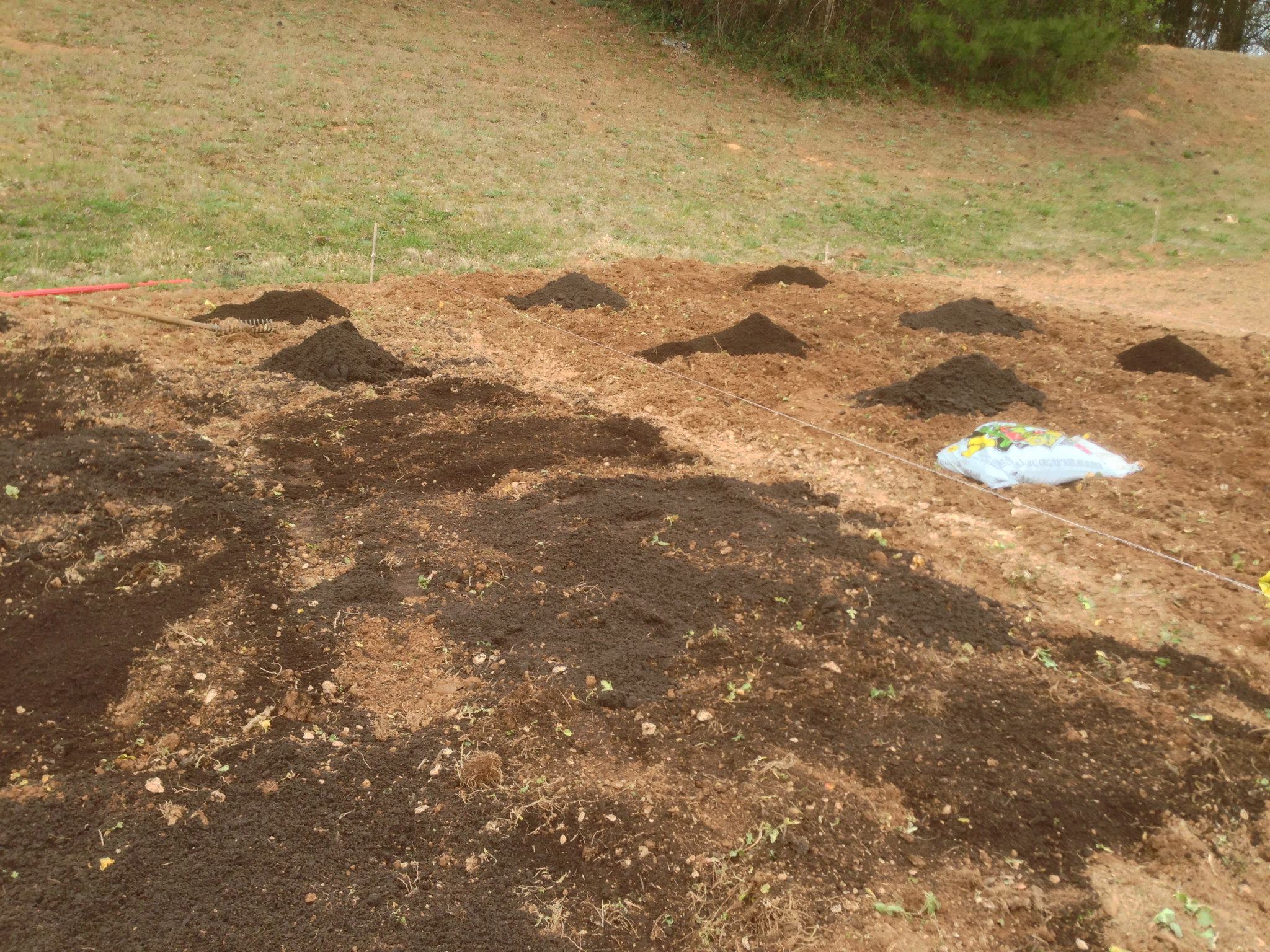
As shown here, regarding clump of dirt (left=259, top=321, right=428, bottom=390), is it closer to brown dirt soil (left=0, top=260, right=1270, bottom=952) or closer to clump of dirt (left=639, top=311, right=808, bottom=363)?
brown dirt soil (left=0, top=260, right=1270, bottom=952)

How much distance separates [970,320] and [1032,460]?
3092mm

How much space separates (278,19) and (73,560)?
14786mm

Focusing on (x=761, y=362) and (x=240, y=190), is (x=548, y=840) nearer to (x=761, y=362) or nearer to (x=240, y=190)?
(x=761, y=362)

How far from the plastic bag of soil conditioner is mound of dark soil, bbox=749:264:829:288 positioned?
417cm

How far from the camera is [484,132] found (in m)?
13.3

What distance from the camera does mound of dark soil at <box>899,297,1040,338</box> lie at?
7.72 m

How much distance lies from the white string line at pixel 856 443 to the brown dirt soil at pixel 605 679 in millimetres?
88

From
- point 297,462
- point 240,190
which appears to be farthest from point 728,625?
point 240,190

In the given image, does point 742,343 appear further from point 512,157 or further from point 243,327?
point 512,157

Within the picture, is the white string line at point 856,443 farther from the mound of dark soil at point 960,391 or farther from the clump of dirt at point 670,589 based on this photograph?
the clump of dirt at point 670,589

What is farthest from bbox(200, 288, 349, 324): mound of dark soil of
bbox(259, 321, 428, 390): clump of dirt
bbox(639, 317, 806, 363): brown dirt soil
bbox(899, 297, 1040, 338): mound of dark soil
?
bbox(899, 297, 1040, 338): mound of dark soil

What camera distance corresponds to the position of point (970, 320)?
25.6 ft

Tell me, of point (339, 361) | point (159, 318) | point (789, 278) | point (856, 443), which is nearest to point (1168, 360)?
point (856, 443)

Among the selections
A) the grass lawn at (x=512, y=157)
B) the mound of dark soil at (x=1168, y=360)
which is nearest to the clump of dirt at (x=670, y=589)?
the mound of dark soil at (x=1168, y=360)
